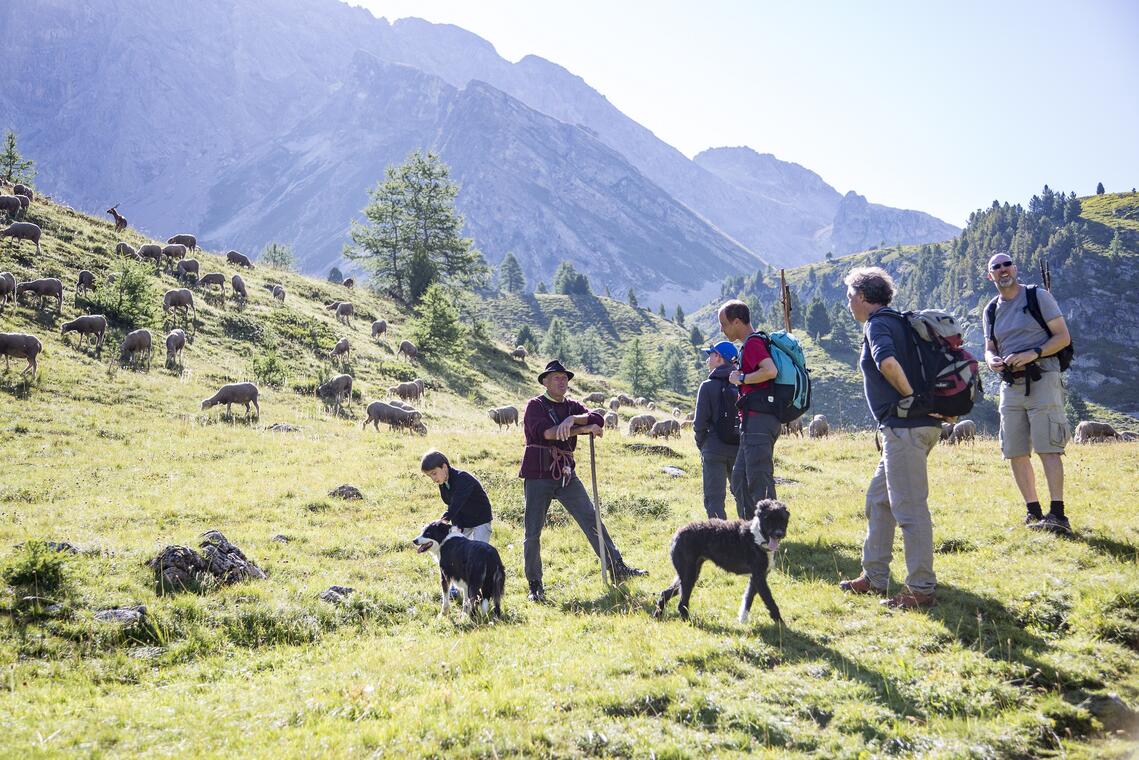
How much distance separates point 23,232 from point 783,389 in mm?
38867

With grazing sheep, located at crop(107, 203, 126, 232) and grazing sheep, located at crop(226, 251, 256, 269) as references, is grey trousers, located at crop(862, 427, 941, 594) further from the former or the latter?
grazing sheep, located at crop(226, 251, 256, 269)

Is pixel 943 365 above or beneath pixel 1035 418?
above

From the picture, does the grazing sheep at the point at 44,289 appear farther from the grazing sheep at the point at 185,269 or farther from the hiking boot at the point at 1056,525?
the hiking boot at the point at 1056,525

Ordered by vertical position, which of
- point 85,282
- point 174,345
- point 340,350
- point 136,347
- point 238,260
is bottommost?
point 136,347

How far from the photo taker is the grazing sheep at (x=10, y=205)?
3406cm

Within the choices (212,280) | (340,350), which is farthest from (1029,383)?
(212,280)

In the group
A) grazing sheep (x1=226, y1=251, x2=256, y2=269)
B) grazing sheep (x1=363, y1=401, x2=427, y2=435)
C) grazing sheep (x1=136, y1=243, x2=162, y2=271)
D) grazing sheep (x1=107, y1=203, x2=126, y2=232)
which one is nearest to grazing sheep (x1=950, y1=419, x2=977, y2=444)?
grazing sheep (x1=363, y1=401, x2=427, y2=435)

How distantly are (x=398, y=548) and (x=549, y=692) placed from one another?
658cm

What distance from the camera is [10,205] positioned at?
113 ft

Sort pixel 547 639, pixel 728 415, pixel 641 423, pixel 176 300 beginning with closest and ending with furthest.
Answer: pixel 547 639
pixel 728 415
pixel 641 423
pixel 176 300

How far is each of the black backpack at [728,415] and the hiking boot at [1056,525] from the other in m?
4.38

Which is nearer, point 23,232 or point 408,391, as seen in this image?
point 23,232

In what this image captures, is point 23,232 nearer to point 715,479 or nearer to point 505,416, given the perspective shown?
point 505,416

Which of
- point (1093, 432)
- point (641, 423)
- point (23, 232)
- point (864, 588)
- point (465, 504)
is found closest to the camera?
point (864, 588)
